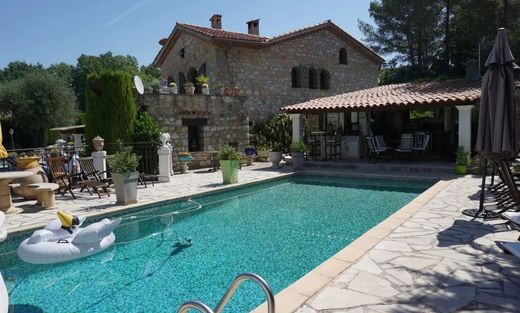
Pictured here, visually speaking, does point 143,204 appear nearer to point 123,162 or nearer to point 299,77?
point 123,162

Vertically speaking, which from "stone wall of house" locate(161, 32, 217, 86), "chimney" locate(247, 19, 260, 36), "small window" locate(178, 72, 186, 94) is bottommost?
"small window" locate(178, 72, 186, 94)

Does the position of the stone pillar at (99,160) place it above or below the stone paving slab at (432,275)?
above

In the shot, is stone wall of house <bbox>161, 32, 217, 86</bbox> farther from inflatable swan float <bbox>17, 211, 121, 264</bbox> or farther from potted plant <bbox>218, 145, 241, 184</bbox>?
inflatable swan float <bbox>17, 211, 121, 264</bbox>

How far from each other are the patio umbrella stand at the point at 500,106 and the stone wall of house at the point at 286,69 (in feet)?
44.0

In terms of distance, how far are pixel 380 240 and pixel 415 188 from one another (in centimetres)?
581

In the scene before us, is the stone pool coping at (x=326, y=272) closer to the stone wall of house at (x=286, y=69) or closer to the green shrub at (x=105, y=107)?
the green shrub at (x=105, y=107)

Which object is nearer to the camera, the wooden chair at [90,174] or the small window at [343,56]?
the wooden chair at [90,174]

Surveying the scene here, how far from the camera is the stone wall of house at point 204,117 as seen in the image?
43.5ft

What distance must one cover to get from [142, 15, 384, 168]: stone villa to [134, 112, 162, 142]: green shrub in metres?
0.65

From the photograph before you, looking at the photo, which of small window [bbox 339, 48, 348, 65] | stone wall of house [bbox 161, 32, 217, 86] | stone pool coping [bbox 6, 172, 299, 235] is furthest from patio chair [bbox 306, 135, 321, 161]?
small window [bbox 339, 48, 348, 65]

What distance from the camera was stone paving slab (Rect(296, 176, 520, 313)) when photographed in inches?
123

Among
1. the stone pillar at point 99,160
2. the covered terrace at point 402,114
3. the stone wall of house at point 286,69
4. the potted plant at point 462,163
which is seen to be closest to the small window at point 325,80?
the stone wall of house at point 286,69

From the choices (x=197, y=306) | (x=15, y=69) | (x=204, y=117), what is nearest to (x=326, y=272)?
(x=197, y=306)

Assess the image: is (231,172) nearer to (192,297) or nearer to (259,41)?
(192,297)
